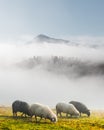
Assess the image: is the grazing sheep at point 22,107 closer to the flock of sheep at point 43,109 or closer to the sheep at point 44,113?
the flock of sheep at point 43,109

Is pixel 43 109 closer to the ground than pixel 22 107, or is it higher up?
closer to the ground

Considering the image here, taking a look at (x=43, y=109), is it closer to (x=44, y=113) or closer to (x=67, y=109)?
(x=44, y=113)

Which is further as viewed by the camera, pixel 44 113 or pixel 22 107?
pixel 22 107

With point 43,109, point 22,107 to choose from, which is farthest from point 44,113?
point 22,107

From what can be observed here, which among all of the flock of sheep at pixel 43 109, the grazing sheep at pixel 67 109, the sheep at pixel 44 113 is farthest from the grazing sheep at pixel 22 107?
the grazing sheep at pixel 67 109

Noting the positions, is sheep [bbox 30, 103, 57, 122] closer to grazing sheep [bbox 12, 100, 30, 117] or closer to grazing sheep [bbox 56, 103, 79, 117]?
grazing sheep [bbox 12, 100, 30, 117]

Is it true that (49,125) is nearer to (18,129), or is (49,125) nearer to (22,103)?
(18,129)

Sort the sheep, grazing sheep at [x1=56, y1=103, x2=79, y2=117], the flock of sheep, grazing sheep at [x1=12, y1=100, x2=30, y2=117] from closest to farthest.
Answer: the sheep < the flock of sheep < grazing sheep at [x1=12, y1=100, x2=30, y2=117] < grazing sheep at [x1=56, y1=103, x2=79, y2=117]

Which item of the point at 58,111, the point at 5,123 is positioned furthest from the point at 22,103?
the point at 5,123

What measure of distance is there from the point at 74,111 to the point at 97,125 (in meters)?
12.3

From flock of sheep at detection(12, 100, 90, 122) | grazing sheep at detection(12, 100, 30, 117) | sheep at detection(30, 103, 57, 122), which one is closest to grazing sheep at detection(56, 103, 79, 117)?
flock of sheep at detection(12, 100, 90, 122)

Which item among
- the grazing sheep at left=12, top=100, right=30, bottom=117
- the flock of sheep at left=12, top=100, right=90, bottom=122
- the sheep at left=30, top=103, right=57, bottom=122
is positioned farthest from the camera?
the grazing sheep at left=12, top=100, right=30, bottom=117

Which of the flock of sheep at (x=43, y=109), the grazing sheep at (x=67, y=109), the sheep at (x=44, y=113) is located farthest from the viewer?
the grazing sheep at (x=67, y=109)

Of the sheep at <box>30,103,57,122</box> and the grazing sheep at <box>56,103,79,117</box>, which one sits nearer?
the sheep at <box>30,103,57,122</box>
